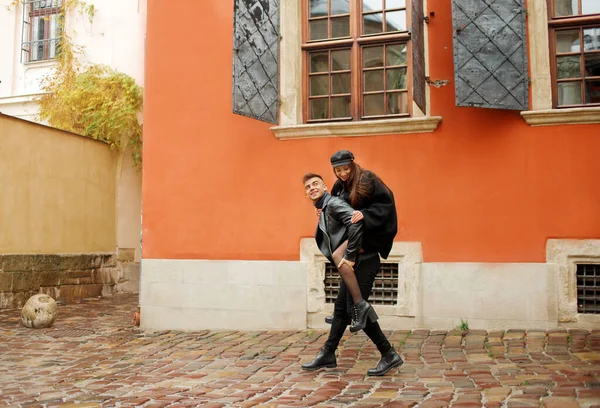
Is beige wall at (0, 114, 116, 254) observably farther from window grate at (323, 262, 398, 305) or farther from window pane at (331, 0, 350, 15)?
window grate at (323, 262, 398, 305)

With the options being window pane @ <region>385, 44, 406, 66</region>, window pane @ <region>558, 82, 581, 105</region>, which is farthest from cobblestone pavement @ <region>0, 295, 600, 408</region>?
window pane @ <region>385, 44, 406, 66</region>

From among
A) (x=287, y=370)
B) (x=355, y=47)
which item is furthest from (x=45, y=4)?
(x=287, y=370)

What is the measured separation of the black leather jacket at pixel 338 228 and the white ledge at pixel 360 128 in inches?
87.8

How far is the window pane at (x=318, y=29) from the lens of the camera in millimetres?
7652

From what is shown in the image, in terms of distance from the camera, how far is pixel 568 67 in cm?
682

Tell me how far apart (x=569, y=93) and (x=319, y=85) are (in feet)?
9.30

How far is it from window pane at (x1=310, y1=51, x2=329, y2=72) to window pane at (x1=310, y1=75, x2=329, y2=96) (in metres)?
0.09

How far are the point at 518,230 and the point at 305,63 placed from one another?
3181 millimetres

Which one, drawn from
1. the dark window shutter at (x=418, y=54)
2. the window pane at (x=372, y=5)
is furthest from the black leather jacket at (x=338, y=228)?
the window pane at (x=372, y=5)

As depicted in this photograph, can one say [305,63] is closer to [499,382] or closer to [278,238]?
[278,238]

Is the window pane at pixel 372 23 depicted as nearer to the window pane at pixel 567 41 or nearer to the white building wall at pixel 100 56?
the window pane at pixel 567 41

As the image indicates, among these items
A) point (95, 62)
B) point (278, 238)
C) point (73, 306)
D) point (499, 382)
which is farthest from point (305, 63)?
point (95, 62)

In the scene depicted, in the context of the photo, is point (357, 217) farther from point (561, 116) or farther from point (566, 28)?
point (566, 28)

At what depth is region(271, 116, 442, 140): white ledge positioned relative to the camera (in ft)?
22.8
